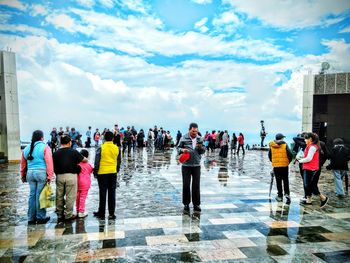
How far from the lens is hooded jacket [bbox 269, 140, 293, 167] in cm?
771

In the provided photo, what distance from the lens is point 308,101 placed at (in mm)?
21734

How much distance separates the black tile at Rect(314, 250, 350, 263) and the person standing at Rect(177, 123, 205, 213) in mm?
Result: 2925

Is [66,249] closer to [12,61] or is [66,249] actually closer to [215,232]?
[215,232]

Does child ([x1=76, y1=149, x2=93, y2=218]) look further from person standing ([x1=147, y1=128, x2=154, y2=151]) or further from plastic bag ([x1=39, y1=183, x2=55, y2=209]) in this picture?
person standing ([x1=147, y1=128, x2=154, y2=151])

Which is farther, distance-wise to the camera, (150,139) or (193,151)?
(150,139)

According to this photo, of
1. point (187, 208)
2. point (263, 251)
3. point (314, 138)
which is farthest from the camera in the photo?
point (314, 138)

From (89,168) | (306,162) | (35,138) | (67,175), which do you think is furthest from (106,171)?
(306,162)

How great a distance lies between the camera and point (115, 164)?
6.43 metres

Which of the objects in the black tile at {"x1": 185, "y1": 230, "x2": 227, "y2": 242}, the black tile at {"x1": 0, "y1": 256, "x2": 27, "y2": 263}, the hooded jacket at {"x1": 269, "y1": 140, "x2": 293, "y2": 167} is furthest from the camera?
the hooded jacket at {"x1": 269, "y1": 140, "x2": 293, "y2": 167}

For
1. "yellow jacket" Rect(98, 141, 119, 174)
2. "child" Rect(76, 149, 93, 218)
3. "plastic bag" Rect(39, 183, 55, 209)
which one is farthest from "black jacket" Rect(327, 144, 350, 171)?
"plastic bag" Rect(39, 183, 55, 209)

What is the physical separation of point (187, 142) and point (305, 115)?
696 inches

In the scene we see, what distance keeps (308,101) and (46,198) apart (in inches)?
805

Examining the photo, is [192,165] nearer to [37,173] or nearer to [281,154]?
[281,154]

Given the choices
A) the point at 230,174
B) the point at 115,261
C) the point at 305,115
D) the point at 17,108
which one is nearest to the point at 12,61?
the point at 17,108
